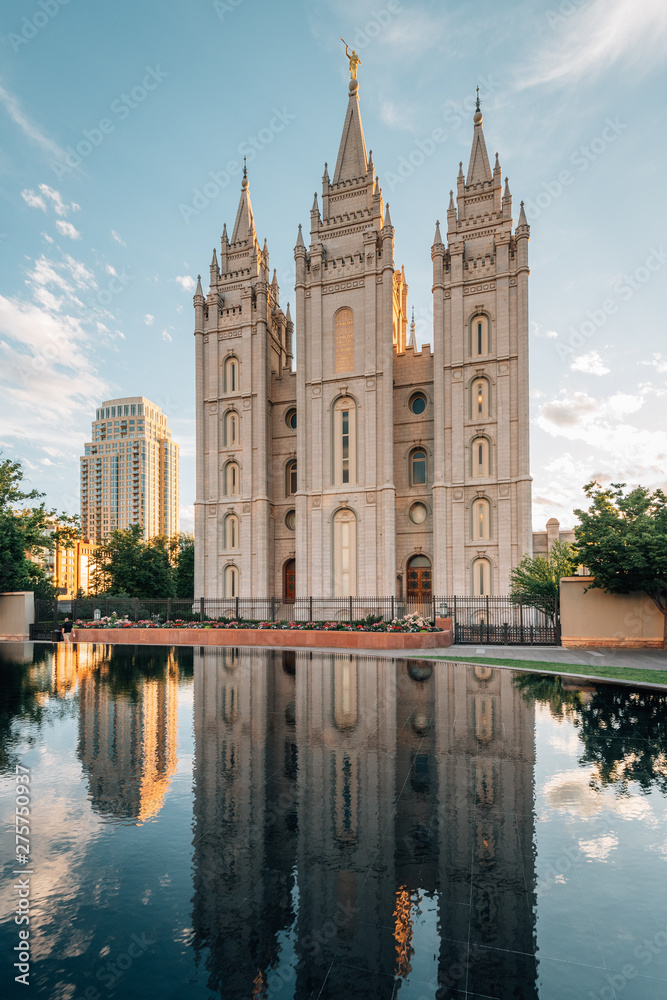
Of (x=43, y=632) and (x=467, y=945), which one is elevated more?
(x=467, y=945)

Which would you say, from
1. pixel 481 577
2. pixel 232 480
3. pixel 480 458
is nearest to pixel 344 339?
pixel 480 458

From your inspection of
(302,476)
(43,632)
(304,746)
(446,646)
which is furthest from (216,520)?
(304,746)

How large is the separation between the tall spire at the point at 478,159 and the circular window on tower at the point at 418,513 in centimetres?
2158

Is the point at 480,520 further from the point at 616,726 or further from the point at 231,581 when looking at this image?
the point at 616,726

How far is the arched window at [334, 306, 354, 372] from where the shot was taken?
35281 mm

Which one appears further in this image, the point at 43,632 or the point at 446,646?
the point at 43,632

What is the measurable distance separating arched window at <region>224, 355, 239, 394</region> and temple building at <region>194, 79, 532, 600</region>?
30 centimetres

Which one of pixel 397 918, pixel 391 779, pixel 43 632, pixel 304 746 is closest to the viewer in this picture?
pixel 397 918

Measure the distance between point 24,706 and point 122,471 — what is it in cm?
12163

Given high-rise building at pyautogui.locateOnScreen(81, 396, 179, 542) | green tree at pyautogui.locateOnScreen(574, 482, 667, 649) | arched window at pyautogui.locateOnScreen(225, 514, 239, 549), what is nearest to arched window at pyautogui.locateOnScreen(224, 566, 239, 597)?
arched window at pyautogui.locateOnScreen(225, 514, 239, 549)

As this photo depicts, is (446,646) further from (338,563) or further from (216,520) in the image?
(216,520)

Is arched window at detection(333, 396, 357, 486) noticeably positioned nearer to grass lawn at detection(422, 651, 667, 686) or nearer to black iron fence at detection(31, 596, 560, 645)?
black iron fence at detection(31, 596, 560, 645)

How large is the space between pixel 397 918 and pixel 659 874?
221cm

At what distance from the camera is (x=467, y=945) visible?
325 cm
